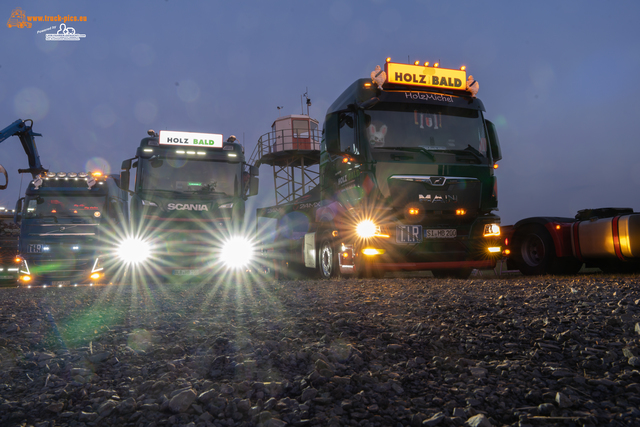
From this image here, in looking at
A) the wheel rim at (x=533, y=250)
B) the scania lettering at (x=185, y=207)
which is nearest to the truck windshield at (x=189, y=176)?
the scania lettering at (x=185, y=207)

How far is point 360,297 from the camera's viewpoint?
5020 mm

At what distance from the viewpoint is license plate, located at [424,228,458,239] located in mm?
7441

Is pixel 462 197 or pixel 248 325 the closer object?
pixel 248 325

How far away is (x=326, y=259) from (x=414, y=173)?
2.81 m

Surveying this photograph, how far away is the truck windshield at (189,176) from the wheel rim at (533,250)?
6883 mm

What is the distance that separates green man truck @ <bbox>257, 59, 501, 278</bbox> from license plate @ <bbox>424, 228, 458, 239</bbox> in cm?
2

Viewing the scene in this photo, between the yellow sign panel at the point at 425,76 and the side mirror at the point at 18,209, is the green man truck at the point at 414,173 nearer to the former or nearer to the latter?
the yellow sign panel at the point at 425,76

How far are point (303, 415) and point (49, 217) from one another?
480 inches

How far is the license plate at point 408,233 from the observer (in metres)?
7.27

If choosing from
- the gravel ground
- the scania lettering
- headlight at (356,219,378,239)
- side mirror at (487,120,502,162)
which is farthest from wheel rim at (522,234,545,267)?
the scania lettering

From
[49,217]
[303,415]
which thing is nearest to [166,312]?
[303,415]

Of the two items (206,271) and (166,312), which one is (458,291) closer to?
(166,312)

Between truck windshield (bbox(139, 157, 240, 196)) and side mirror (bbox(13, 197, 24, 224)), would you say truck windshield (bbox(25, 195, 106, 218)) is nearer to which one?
side mirror (bbox(13, 197, 24, 224))

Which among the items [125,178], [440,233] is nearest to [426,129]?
[440,233]
